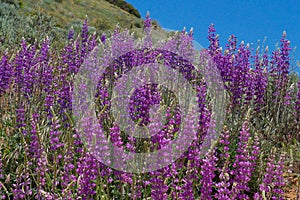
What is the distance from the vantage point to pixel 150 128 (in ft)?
9.13

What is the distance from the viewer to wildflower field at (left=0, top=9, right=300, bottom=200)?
112 inches

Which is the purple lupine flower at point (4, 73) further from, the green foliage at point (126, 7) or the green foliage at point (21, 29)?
the green foliage at point (126, 7)

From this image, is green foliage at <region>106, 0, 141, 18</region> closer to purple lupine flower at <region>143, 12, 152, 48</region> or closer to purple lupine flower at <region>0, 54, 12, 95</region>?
purple lupine flower at <region>143, 12, 152, 48</region>

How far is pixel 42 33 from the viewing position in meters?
11.9

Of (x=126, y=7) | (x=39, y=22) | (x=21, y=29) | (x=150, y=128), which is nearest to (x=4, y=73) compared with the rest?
(x=150, y=128)

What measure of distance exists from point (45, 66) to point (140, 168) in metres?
2.29

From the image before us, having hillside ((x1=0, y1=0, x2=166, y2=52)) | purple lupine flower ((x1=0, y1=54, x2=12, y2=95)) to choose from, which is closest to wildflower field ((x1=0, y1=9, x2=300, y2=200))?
purple lupine flower ((x1=0, y1=54, x2=12, y2=95))

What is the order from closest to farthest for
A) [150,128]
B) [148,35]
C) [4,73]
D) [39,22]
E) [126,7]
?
1. [150,128]
2. [4,73]
3. [148,35]
4. [39,22]
5. [126,7]

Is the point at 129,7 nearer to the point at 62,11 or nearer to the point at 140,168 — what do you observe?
the point at 62,11

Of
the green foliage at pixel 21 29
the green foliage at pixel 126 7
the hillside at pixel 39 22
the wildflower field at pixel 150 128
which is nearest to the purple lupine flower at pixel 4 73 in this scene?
the wildflower field at pixel 150 128

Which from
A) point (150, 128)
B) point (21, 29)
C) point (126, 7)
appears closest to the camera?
point (150, 128)

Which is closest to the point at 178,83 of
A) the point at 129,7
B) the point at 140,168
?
the point at 140,168

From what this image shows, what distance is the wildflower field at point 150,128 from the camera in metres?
2.83

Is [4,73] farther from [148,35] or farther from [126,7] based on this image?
[126,7]
